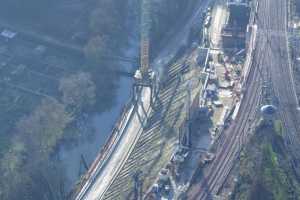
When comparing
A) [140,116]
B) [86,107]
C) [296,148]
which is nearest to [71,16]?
[86,107]

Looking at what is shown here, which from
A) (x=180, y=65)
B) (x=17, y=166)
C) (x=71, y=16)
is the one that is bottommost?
(x=17, y=166)

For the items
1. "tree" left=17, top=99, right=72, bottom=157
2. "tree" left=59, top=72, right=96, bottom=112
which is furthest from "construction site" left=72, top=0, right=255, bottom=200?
"tree" left=17, top=99, right=72, bottom=157

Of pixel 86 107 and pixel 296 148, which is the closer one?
pixel 296 148

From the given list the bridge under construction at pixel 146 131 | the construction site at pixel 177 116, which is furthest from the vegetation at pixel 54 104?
the bridge under construction at pixel 146 131

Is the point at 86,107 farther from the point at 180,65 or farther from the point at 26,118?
the point at 180,65

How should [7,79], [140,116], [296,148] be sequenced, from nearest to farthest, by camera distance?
1. [296,148]
2. [140,116]
3. [7,79]

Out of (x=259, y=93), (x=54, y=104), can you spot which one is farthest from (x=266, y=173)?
(x=54, y=104)

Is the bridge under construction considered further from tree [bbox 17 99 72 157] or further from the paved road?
tree [bbox 17 99 72 157]
